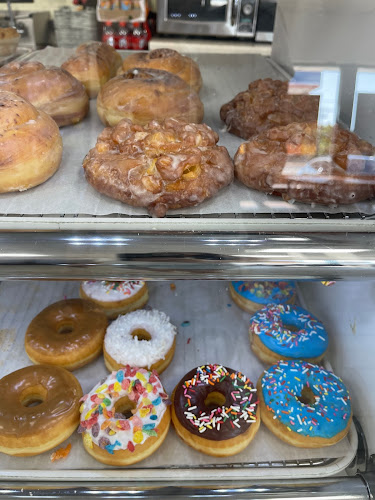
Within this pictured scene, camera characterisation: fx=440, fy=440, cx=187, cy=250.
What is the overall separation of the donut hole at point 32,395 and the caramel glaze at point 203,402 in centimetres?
47

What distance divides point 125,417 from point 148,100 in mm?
1118

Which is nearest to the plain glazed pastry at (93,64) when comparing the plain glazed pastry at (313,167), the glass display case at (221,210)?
the glass display case at (221,210)

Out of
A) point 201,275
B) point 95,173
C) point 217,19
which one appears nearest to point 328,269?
point 201,275

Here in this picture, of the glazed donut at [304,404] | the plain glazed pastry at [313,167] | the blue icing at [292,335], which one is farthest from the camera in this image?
the blue icing at [292,335]

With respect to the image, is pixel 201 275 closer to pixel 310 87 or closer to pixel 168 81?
pixel 310 87

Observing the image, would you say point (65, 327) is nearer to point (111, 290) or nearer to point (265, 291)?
point (111, 290)

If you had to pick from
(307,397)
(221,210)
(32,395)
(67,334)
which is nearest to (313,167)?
(221,210)

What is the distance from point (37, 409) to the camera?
1.49 m

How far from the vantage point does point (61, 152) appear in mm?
1366

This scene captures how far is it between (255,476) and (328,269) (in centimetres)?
84

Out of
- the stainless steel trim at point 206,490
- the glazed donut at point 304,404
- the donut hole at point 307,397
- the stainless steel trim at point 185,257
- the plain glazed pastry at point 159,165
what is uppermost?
the plain glazed pastry at point 159,165

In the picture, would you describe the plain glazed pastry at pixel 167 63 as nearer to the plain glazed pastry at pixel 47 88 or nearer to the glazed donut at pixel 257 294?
the plain glazed pastry at pixel 47 88

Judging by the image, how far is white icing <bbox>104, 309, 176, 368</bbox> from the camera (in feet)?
5.45

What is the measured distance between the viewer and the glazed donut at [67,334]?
168 centimetres
